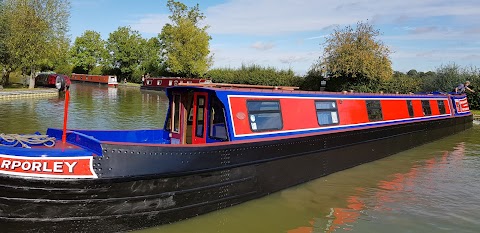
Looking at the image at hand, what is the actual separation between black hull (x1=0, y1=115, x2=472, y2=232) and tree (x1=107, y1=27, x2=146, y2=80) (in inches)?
1863

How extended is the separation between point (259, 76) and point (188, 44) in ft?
35.4

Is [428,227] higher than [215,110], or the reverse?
[215,110]

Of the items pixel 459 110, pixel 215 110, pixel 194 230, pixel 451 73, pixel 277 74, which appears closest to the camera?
pixel 194 230

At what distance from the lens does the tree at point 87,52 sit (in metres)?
59.5

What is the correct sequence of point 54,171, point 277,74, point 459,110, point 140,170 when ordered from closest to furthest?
point 54,171 < point 140,170 < point 459,110 < point 277,74

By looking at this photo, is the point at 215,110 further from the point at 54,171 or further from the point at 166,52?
the point at 166,52

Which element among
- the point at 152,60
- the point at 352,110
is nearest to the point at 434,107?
the point at 352,110

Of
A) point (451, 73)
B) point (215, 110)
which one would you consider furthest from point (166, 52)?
point (215, 110)

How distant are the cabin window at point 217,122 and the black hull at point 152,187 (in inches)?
29.0

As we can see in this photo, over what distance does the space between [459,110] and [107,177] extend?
1522cm

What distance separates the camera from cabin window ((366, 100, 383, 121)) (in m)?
9.55

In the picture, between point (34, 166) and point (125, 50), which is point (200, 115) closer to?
point (34, 166)

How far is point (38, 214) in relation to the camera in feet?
14.7

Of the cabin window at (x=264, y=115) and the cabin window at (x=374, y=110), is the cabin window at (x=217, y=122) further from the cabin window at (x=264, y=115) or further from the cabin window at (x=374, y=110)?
the cabin window at (x=374, y=110)
